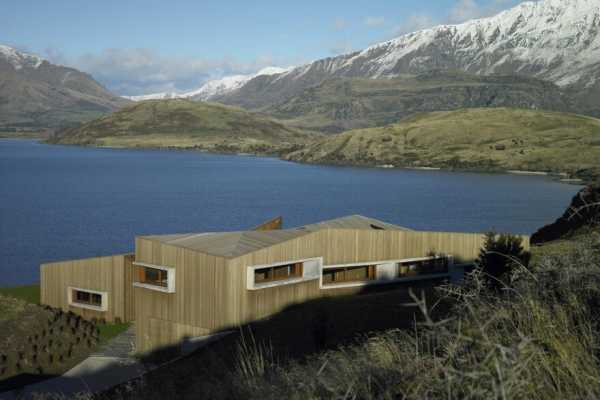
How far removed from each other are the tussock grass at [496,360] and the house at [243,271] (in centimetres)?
1693

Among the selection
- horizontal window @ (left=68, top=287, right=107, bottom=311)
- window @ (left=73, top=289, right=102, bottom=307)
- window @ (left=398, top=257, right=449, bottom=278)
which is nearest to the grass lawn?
horizontal window @ (left=68, top=287, right=107, bottom=311)

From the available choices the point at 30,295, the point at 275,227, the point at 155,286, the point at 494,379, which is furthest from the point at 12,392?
the point at 494,379

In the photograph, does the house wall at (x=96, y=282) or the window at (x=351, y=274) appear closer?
the window at (x=351, y=274)

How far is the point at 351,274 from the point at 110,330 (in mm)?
10775

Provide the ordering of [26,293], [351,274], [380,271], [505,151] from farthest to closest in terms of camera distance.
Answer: [505,151] < [26,293] < [351,274] < [380,271]

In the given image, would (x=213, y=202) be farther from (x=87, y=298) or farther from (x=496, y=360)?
(x=496, y=360)

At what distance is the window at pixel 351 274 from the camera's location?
91.4ft

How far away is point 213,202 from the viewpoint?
97625 mm

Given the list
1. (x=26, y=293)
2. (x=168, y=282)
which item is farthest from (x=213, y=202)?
(x=168, y=282)

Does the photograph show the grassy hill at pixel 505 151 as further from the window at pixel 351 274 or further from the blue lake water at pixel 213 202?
the window at pixel 351 274

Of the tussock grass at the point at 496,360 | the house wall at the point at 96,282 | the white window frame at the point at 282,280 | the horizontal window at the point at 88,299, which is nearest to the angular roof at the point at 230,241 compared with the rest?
the white window frame at the point at 282,280

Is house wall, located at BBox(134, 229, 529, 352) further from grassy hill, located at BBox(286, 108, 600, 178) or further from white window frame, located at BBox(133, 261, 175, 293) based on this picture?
grassy hill, located at BBox(286, 108, 600, 178)

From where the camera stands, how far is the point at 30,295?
3375 cm

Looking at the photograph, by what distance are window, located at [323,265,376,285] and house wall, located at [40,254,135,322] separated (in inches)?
359
